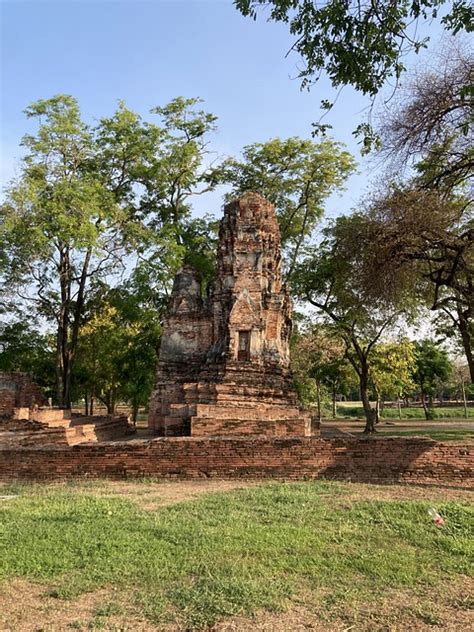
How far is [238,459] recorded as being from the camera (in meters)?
Result: 8.79

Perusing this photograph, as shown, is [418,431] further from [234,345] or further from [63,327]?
[63,327]

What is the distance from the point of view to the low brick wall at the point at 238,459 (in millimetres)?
8633

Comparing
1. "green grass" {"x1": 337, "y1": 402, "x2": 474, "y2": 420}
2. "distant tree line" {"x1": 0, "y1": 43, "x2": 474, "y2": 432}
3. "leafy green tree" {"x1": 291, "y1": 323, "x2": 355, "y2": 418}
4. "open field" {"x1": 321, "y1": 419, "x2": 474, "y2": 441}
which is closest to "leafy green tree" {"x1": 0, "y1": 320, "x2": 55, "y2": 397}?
"distant tree line" {"x1": 0, "y1": 43, "x2": 474, "y2": 432}

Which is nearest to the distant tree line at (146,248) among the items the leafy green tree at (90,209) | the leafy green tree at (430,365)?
the leafy green tree at (90,209)

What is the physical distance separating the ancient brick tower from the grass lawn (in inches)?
181

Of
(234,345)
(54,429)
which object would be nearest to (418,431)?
(234,345)

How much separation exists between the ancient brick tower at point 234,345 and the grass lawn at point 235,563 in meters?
4.60

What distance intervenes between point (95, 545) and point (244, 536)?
1.40 m

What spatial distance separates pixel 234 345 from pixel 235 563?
8717mm

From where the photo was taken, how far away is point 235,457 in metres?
8.80

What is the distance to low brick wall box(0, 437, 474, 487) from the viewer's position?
340 inches

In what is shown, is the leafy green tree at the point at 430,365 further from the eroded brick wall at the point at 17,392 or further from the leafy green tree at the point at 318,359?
the eroded brick wall at the point at 17,392

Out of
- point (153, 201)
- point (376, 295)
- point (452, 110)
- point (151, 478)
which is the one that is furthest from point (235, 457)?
point (153, 201)

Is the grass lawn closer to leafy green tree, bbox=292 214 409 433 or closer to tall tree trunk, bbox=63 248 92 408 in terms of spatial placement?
leafy green tree, bbox=292 214 409 433
